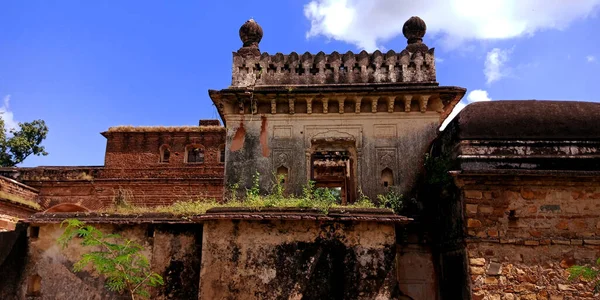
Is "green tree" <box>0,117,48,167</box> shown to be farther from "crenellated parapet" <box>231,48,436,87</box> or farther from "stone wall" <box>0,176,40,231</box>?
"crenellated parapet" <box>231,48,436,87</box>

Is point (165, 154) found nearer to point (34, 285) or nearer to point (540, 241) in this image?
point (34, 285)

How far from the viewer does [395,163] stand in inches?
386

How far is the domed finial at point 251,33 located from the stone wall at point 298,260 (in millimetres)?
4705

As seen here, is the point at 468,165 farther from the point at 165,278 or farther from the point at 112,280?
the point at 112,280

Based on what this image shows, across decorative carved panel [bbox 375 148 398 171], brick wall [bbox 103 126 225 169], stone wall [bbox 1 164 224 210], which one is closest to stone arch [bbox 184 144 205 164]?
brick wall [bbox 103 126 225 169]

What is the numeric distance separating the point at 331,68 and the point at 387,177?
8.68 ft

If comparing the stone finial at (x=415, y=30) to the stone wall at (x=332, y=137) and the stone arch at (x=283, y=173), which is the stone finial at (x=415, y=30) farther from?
the stone arch at (x=283, y=173)

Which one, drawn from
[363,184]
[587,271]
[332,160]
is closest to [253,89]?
[332,160]

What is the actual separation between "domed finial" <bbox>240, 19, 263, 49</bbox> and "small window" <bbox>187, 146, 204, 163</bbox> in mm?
11677

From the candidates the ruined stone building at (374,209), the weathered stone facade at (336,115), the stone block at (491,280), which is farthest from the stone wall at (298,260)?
the weathered stone facade at (336,115)

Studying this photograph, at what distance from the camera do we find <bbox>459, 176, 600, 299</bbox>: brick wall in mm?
7254

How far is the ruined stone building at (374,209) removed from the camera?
290 inches

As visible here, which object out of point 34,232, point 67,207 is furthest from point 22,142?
point 34,232

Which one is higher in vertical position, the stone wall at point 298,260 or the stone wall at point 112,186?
the stone wall at point 112,186
